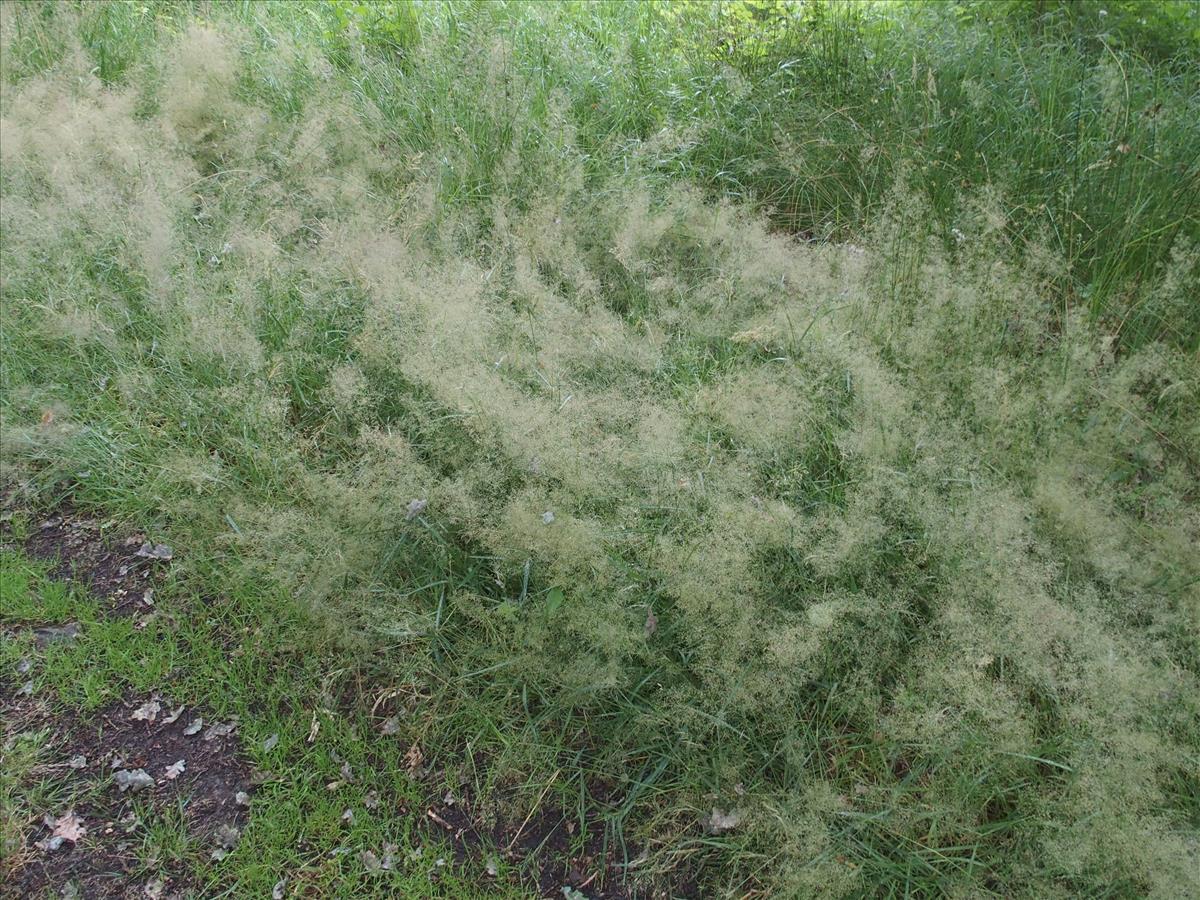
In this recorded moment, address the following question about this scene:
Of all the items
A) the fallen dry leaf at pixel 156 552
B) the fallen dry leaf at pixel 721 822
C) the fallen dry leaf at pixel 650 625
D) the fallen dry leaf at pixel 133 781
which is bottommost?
the fallen dry leaf at pixel 133 781

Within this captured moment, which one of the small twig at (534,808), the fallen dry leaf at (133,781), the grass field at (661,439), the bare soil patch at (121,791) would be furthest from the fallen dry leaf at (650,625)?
the fallen dry leaf at (133,781)

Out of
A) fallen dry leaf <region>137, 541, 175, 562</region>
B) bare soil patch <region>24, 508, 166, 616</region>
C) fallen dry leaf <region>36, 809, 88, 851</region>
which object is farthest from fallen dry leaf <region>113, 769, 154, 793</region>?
fallen dry leaf <region>137, 541, 175, 562</region>

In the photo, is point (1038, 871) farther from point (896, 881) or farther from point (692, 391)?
point (692, 391)

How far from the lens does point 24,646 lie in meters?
2.50

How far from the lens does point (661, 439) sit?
8.45 ft

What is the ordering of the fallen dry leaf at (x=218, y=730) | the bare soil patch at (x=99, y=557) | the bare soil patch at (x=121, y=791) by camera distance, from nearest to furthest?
the bare soil patch at (x=121, y=791) < the fallen dry leaf at (x=218, y=730) < the bare soil patch at (x=99, y=557)

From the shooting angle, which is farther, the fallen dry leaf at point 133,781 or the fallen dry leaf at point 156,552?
the fallen dry leaf at point 156,552

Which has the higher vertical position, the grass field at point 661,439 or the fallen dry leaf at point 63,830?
the grass field at point 661,439

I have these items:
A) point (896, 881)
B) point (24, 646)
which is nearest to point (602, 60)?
point (24, 646)

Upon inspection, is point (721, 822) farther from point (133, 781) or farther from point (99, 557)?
point (99, 557)

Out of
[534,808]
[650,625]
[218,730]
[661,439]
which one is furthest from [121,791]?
[661,439]

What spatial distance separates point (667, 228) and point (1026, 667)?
6.56 ft

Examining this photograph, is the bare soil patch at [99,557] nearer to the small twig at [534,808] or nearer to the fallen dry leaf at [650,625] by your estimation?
the small twig at [534,808]

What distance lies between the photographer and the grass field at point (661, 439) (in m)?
2.03
